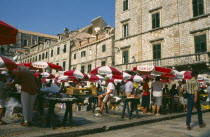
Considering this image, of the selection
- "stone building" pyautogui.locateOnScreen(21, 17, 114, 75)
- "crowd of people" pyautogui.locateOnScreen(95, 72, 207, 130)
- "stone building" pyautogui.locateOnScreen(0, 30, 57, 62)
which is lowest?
"crowd of people" pyautogui.locateOnScreen(95, 72, 207, 130)

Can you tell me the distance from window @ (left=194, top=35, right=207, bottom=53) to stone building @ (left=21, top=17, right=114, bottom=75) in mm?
12985

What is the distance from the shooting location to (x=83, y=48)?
35281 mm

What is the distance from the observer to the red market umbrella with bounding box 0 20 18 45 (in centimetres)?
457

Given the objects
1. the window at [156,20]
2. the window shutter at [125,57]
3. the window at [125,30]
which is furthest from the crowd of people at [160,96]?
the window at [125,30]

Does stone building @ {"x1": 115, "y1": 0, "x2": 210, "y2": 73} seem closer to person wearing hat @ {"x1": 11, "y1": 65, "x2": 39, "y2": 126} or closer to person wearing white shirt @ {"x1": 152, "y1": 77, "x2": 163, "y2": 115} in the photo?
person wearing white shirt @ {"x1": 152, "y1": 77, "x2": 163, "y2": 115}

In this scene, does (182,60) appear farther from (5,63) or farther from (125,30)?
(5,63)

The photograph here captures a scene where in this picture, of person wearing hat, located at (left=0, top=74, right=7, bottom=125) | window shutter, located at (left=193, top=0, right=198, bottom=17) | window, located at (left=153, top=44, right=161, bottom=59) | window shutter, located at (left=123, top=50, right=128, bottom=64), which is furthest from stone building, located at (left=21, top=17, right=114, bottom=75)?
person wearing hat, located at (left=0, top=74, right=7, bottom=125)

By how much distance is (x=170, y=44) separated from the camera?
68.6ft

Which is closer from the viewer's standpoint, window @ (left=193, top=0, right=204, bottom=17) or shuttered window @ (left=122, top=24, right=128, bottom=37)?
window @ (left=193, top=0, right=204, bottom=17)

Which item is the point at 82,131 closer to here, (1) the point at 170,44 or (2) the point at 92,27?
(1) the point at 170,44

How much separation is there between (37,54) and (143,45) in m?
36.4

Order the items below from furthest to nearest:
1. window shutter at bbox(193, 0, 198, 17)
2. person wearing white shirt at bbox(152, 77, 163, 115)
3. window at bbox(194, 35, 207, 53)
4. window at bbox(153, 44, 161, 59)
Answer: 1. window at bbox(153, 44, 161, 59)
2. window shutter at bbox(193, 0, 198, 17)
3. window at bbox(194, 35, 207, 53)
4. person wearing white shirt at bbox(152, 77, 163, 115)

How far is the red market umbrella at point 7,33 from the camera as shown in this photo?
457 centimetres

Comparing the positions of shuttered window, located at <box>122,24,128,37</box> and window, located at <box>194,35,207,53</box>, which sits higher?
shuttered window, located at <box>122,24,128,37</box>
